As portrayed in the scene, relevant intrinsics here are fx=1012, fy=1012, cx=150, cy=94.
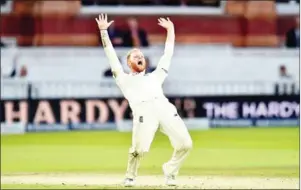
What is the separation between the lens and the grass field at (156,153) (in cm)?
1436

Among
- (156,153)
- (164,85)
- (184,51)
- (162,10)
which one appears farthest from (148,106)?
(162,10)

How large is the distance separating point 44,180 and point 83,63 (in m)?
20.9

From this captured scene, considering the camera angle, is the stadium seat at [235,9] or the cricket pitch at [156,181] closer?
the cricket pitch at [156,181]

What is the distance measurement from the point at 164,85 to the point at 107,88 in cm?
184

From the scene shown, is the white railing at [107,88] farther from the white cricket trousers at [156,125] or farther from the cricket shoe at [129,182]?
the white cricket trousers at [156,125]

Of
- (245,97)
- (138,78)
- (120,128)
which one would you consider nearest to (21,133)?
(120,128)

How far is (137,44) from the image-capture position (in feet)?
107

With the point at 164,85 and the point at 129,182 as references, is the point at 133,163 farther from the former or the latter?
the point at 164,85

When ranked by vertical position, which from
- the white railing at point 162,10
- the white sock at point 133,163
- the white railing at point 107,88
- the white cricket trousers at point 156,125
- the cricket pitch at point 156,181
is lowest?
the white railing at point 107,88

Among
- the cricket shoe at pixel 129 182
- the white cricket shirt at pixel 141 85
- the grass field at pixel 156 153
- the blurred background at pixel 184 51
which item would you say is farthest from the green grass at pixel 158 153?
the white cricket shirt at pixel 141 85

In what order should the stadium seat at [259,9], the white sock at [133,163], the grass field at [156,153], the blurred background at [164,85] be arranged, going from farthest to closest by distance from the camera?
1. the stadium seat at [259,9]
2. the blurred background at [164,85]
3. the grass field at [156,153]
4. the white sock at [133,163]

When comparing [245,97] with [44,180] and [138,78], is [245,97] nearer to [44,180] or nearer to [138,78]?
[44,180]

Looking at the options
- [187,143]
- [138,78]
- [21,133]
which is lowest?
[21,133]

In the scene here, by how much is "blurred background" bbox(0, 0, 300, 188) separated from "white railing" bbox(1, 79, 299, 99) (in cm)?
4
